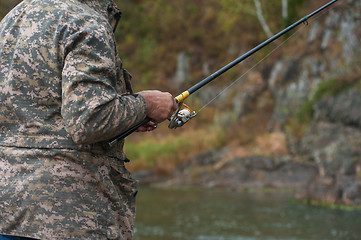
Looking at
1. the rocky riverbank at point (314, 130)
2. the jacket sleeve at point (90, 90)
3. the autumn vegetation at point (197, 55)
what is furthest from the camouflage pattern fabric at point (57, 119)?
the rocky riverbank at point (314, 130)

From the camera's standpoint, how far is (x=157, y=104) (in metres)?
1.80

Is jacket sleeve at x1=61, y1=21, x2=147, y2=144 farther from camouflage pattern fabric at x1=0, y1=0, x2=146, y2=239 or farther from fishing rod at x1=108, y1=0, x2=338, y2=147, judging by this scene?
fishing rod at x1=108, y1=0, x2=338, y2=147

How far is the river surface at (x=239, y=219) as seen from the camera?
700 cm

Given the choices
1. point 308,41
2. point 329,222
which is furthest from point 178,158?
point 329,222

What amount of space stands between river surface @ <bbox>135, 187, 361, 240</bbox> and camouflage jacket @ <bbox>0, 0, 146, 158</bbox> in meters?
5.17

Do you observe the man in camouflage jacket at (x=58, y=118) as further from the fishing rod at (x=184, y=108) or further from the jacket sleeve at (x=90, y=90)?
the fishing rod at (x=184, y=108)

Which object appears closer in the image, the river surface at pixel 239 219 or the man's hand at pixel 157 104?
the man's hand at pixel 157 104

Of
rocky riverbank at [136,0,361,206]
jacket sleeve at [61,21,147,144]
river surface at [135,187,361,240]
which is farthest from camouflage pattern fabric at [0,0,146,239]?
rocky riverbank at [136,0,361,206]

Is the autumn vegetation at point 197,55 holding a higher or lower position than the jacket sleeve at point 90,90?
higher

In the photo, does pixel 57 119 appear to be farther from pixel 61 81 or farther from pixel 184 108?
pixel 184 108

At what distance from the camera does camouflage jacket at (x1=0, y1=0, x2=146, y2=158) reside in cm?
155

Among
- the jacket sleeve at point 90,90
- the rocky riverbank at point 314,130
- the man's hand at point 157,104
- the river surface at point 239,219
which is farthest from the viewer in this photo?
the rocky riverbank at point 314,130

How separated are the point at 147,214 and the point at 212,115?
962cm

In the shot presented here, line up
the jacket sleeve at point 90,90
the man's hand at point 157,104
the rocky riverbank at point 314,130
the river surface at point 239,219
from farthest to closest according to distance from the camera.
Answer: the rocky riverbank at point 314,130 < the river surface at point 239,219 < the man's hand at point 157,104 < the jacket sleeve at point 90,90
